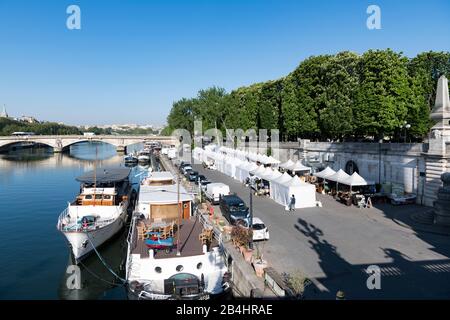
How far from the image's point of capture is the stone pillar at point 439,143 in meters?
27.1

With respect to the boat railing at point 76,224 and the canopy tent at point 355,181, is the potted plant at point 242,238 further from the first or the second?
the canopy tent at point 355,181

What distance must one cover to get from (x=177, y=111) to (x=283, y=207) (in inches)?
3564

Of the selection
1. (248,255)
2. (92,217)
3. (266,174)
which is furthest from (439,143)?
(92,217)

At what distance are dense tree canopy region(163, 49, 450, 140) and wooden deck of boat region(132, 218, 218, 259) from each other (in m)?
27.3

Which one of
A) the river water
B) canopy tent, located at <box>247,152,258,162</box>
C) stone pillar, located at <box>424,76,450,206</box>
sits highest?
stone pillar, located at <box>424,76,450,206</box>

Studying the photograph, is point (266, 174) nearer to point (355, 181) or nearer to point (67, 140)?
point (355, 181)

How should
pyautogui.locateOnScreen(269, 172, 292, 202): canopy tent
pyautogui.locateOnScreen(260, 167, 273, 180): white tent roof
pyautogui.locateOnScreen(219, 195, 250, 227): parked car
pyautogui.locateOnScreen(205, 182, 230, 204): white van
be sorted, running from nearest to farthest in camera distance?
pyautogui.locateOnScreen(219, 195, 250, 227): parked car → pyautogui.locateOnScreen(269, 172, 292, 202): canopy tent → pyautogui.locateOnScreen(205, 182, 230, 204): white van → pyautogui.locateOnScreen(260, 167, 273, 180): white tent roof

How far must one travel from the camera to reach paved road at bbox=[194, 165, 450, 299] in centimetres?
1425

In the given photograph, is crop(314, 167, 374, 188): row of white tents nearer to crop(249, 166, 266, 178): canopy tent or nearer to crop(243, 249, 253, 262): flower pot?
crop(249, 166, 266, 178): canopy tent

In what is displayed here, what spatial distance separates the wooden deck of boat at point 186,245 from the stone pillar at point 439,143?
17910 millimetres

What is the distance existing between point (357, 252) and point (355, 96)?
2956 cm

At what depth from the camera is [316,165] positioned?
47125mm

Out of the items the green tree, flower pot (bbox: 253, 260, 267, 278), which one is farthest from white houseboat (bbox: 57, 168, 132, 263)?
the green tree
